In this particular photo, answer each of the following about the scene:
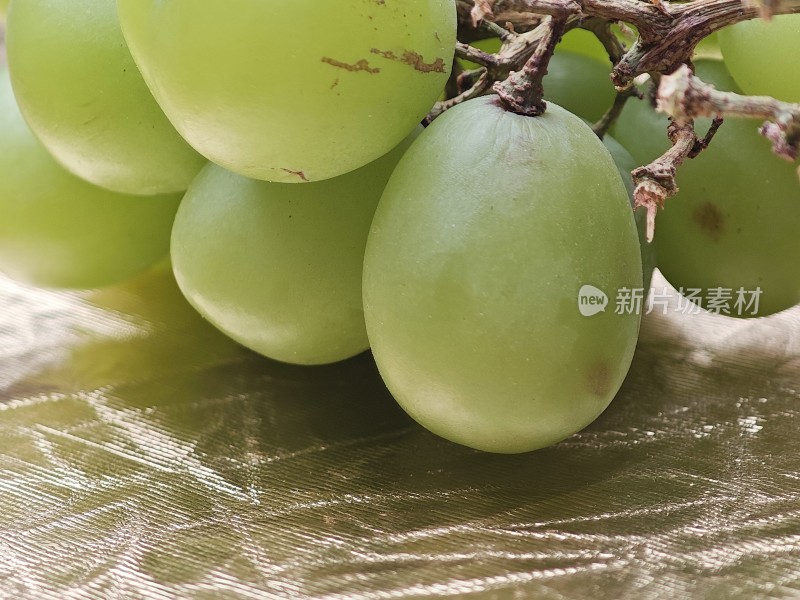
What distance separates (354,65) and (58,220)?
0.23 metres

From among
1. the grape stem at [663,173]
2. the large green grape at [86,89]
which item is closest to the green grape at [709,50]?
the grape stem at [663,173]

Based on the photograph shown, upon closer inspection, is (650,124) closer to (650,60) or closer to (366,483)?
(650,60)

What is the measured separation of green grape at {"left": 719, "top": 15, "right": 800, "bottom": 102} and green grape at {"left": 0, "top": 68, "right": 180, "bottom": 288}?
0.28 meters

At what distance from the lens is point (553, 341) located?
0.32 meters

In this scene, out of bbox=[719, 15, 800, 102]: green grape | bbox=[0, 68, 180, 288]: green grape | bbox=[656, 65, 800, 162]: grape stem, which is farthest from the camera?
bbox=[0, 68, 180, 288]: green grape

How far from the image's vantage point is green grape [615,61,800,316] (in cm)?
40

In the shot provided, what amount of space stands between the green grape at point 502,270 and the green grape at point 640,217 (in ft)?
0.20

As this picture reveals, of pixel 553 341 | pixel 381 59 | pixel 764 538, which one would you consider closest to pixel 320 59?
pixel 381 59

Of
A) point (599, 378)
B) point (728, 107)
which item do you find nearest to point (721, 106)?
point (728, 107)

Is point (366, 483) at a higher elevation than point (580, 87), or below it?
below

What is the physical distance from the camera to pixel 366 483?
40 cm

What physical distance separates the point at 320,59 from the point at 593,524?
0.20m

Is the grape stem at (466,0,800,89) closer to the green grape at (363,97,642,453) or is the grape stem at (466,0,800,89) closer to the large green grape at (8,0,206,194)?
the green grape at (363,97,642,453)

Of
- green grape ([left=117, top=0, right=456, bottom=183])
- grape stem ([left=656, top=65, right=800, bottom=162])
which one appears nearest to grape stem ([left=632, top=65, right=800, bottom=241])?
grape stem ([left=656, top=65, right=800, bottom=162])
